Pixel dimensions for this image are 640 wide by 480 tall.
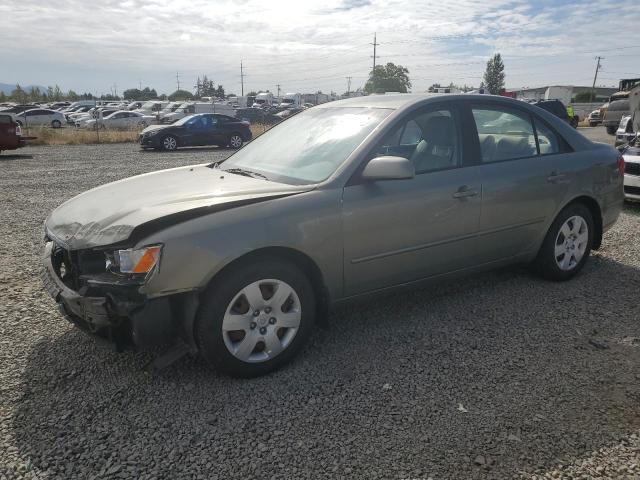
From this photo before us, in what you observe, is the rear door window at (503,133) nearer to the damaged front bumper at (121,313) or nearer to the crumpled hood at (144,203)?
the crumpled hood at (144,203)

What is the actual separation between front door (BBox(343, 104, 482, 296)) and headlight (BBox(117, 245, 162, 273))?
1167 mm

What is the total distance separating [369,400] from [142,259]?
56.6 inches

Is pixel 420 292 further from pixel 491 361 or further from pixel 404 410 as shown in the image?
pixel 404 410

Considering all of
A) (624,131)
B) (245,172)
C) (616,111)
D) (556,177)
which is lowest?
(624,131)

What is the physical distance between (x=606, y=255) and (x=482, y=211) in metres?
2.43

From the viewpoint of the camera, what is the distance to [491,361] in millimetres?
3264

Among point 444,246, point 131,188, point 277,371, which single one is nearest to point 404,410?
point 277,371

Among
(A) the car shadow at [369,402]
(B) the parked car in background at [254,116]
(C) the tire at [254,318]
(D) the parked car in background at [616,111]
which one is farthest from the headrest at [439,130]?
(B) the parked car in background at [254,116]

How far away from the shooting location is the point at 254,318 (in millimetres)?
2984

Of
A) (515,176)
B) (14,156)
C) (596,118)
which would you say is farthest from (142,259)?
(596,118)

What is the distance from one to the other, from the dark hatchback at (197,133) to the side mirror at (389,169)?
54.9 feet

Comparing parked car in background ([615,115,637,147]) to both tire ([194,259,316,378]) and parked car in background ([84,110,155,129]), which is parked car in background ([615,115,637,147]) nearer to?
tire ([194,259,316,378])

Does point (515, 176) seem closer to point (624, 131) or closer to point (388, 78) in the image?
point (624, 131)

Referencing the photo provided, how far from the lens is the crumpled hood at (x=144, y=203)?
2.83 m
